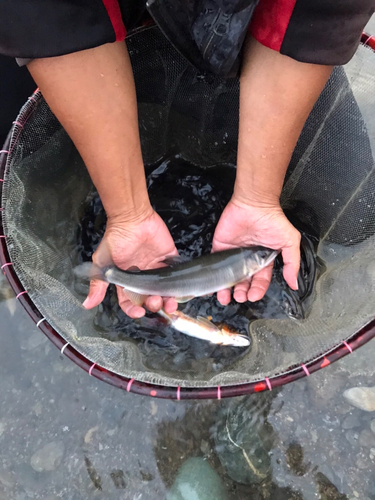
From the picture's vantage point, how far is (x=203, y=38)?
160cm

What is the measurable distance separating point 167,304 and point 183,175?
39.5 inches

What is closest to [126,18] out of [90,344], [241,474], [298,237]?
[298,237]

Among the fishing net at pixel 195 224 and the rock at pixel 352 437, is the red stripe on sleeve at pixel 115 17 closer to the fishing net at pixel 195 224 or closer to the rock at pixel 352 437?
the fishing net at pixel 195 224

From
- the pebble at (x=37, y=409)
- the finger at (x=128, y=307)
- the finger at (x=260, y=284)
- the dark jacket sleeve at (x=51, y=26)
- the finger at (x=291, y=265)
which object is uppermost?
the dark jacket sleeve at (x=51, y=26)

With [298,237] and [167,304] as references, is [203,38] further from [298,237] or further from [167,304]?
[167,304]

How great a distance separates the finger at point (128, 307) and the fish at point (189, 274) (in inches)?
1.8

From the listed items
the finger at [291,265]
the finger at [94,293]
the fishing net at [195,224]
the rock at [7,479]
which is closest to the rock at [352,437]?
the fishing net at [195,224]

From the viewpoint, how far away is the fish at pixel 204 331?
228cm

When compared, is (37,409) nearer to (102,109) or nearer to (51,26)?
(102,109)

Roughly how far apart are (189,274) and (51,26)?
124cm

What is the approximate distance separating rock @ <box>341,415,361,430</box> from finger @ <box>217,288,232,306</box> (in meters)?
0.90

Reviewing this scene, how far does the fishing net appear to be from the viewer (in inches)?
74.2

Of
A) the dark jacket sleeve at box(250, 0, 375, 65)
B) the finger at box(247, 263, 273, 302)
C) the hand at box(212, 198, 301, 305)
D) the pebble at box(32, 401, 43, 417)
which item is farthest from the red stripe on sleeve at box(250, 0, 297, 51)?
the pebble at box(32, 401, 43, 417)

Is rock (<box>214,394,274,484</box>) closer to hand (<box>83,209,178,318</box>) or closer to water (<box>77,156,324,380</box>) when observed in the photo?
water (<box>77,156,324,380</box>)
